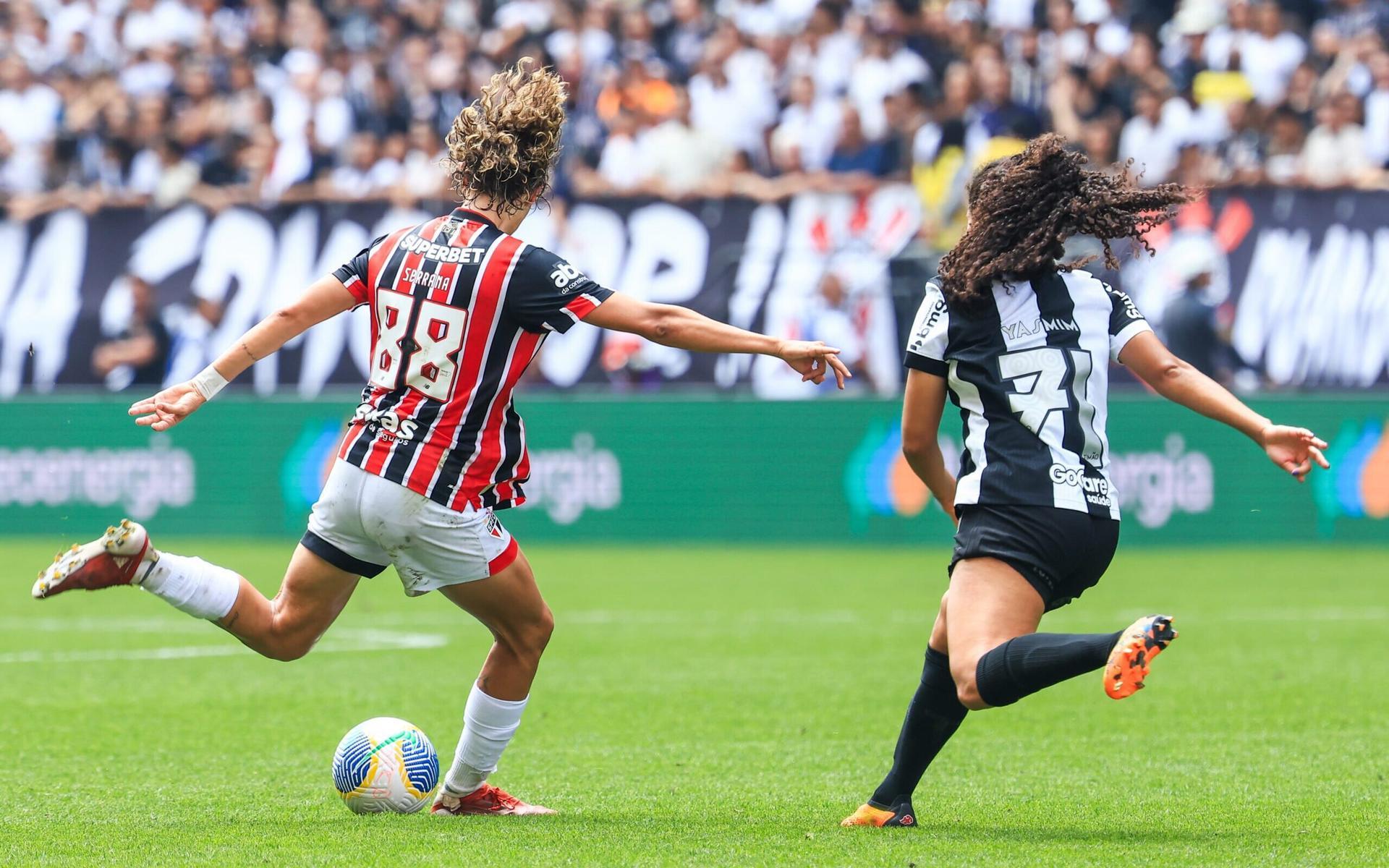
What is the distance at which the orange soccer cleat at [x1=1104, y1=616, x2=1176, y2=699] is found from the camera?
4.39 m

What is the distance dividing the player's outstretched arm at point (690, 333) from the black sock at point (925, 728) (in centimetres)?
90

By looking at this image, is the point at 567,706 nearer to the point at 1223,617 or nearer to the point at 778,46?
the point at 1223,617

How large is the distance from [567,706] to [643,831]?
124 inches

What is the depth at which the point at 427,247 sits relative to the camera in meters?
5.46

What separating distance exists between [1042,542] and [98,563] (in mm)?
2621

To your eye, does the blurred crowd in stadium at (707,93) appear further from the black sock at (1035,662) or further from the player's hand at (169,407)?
the black sock at (1035,662)

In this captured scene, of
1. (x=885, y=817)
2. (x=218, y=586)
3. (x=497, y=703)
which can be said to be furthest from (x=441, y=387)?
(x=885, y=817)

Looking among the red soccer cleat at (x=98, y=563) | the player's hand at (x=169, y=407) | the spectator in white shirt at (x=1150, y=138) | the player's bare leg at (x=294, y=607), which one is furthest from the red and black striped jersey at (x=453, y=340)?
the spectator in white shirt at (x=1150, y=138)

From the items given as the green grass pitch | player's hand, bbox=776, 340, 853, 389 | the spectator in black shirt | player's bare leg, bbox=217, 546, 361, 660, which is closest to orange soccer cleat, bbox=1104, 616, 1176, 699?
the green grass pitch

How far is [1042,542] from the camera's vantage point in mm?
5055

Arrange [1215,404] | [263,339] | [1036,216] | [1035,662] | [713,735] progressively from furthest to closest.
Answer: [713,735], [263,339], [1036,216], [1215,404], [1035,662]

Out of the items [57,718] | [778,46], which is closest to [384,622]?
[57,718]

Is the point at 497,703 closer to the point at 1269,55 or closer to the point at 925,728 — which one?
the point at 925,728

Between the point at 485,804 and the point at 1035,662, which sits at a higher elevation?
the point at 1035,662
